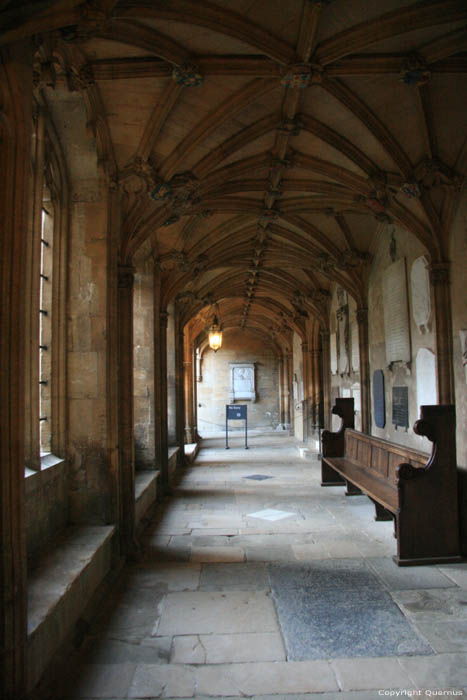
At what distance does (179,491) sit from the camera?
8.24 metres

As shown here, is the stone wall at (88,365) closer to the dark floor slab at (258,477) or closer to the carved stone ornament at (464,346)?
the carved stone ornament at (464,346)

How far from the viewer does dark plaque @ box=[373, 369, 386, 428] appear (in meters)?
7.90

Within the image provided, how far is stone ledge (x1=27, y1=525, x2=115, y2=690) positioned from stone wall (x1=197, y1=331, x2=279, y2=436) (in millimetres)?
19547

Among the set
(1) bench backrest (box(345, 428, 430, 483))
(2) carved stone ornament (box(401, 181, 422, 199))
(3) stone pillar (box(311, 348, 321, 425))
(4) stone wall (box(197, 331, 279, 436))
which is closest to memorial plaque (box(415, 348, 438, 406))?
(1) bench backrest (box(345, 428, 430, 483))

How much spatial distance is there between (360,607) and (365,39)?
4.19 meters

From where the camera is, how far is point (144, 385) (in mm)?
7809

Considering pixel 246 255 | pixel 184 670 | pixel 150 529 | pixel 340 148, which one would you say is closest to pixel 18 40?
pixel 184 670

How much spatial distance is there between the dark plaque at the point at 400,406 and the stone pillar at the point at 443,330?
1297 mm

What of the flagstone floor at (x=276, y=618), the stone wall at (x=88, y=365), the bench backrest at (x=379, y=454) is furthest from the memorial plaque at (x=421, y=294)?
the stone wall at (x=88, y=365)

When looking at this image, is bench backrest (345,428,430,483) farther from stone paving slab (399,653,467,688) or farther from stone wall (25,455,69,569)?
stone wall (25,455,69,569)

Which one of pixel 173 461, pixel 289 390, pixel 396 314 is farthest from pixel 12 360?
pixel 289 390

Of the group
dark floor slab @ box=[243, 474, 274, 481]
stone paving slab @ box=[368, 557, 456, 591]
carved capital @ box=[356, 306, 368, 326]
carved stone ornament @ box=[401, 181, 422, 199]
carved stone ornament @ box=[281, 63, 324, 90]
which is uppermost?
carved stone ornament @ box=[281, 63, 324, 90]

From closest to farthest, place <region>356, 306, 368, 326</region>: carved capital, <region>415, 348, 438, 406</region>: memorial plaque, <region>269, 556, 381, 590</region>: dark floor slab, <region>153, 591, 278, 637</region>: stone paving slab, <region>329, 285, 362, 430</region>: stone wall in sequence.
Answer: <region>153, 591, 278, 637</region>: stone paving slab → <region>269, 556, 381, 590</region>: dark floor slab → <region>415, 348, 438, 406</region>: memorial plaque → <region>356, 306, 368, 326</region>: carved capital → <region>329, 285, 362, 430</region>: stone wall

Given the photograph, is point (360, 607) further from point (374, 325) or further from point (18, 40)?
point (374, 325)
